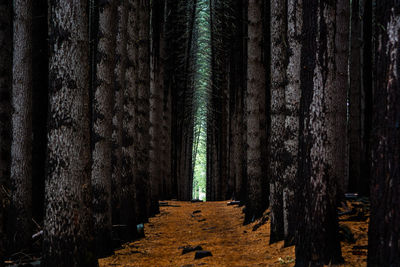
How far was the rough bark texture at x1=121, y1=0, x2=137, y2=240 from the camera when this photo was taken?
8847 mm

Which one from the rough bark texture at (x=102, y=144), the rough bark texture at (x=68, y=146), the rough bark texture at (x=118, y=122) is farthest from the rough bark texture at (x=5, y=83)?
the rough bark texture at (x=68, y=146)

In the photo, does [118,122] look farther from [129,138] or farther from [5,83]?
[5,83]

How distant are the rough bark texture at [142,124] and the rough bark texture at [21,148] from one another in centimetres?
372

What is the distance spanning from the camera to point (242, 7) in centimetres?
1741

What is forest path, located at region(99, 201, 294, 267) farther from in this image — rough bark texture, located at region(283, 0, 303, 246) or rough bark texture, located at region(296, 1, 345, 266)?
rough bark texture, located at region(296, 1, 345, 266)

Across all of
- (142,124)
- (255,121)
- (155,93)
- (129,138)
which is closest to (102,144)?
(129,138)

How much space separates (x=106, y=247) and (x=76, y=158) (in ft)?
9.17

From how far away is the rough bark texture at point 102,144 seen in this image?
284 inches

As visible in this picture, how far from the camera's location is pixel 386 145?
3.25 m

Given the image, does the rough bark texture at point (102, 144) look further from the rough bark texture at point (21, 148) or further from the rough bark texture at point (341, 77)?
the rough bark texture at point (341, 77)

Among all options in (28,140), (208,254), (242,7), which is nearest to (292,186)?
(208,254)

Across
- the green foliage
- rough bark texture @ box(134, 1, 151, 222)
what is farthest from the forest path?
the green foliage

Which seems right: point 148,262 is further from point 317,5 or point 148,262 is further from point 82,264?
point 317,5

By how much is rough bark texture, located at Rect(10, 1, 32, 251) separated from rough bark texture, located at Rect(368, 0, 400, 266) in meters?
5.67
